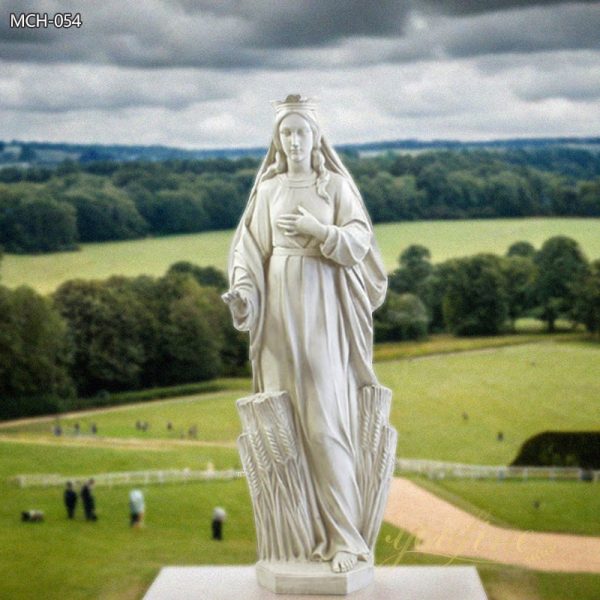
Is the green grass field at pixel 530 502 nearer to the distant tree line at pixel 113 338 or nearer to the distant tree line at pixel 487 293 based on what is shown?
the distant tree line at pixel 487 293

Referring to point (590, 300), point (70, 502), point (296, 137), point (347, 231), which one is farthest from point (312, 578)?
point (590, 300)

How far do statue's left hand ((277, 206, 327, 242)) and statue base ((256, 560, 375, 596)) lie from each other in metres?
2.35

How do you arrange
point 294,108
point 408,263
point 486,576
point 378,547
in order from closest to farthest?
point 294,108, point 486,576, point 378,547, point 408,263

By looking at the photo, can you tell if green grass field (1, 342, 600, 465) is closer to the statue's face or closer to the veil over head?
the veil over head

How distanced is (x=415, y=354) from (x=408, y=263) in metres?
1.51

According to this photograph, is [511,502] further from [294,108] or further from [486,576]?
[294,108]

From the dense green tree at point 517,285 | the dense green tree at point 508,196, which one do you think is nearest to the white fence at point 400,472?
the dense green tree at point 517,285

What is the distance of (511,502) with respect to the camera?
16797 millimetres

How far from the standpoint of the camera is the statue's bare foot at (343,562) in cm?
897

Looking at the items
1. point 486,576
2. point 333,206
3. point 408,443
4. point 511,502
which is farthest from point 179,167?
point 333,206

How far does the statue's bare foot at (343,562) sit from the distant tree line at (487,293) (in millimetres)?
10723

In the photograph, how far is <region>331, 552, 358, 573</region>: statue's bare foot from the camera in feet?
29.4

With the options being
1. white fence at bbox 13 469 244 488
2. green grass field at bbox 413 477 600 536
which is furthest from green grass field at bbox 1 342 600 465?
white fence at bbox 13 469 244 488

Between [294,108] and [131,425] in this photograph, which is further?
[131,425]
